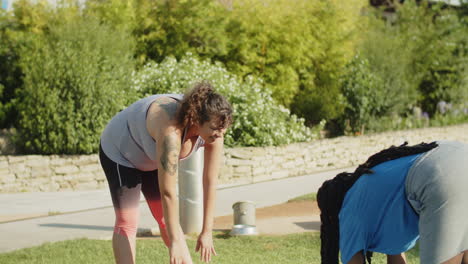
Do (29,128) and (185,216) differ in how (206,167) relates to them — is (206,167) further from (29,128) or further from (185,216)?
(29,128)

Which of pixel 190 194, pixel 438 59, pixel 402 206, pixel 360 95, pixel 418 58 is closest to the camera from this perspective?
pixel 402 206

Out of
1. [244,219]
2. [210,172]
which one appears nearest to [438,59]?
[244,219]

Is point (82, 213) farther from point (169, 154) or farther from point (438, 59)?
point (438, 59)

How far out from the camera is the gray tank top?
13.7 ft

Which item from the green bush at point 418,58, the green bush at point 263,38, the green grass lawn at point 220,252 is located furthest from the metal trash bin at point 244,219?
the green bush at point 418,58

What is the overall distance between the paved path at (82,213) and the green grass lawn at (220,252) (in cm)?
46

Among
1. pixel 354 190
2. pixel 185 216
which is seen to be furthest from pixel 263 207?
pixel 354 190

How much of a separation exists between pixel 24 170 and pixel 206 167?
7.04m

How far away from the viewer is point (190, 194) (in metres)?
7.17

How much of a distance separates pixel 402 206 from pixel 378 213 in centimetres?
12

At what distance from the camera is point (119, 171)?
435cm

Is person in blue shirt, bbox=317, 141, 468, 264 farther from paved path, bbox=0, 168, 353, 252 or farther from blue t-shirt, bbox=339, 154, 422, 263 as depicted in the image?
paved path, bbox=0, 168, 353, 252

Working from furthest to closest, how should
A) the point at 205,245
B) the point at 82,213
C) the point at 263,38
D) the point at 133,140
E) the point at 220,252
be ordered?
the point at 263,38, the point at 82,213, the point at 220,252, the point at 133,140, the point at 205,245

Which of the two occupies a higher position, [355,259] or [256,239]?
[355,259]
